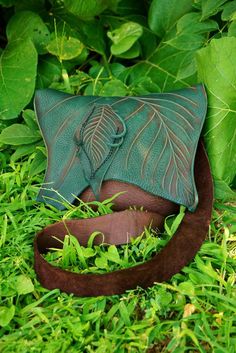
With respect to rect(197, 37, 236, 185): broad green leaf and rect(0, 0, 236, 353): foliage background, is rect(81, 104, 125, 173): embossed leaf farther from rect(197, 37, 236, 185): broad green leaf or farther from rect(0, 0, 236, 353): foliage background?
rect(197, 37, 236, 185): broad green leaf

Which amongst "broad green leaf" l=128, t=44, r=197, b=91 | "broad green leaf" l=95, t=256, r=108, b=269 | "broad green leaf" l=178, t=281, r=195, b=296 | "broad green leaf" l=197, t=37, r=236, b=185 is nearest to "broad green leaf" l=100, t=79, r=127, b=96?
"broad green leaf" l=128, t=44, r=197, b=91

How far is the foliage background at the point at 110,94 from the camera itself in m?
1.38

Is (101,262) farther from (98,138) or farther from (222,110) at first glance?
(222,110)

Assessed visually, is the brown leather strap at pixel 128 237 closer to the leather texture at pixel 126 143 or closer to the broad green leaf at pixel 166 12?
the leather texture at pixel 126 143

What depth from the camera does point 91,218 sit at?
5.34 feet

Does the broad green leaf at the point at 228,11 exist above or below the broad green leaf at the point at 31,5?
above

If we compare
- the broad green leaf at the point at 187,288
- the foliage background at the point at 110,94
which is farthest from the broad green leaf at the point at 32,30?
the broad green leaf at the point at 187,288

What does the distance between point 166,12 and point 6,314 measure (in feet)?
4.08

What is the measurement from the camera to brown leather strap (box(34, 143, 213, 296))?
1.46 m

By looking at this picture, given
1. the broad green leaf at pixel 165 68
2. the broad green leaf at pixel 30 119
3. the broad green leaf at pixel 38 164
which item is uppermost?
the broad green leaf at pixel 165 68

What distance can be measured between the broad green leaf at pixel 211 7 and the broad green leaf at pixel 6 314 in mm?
1108

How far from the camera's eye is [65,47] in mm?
2145

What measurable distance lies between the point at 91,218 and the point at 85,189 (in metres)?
0.11

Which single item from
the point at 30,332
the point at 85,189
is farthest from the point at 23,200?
the point at 30,332
